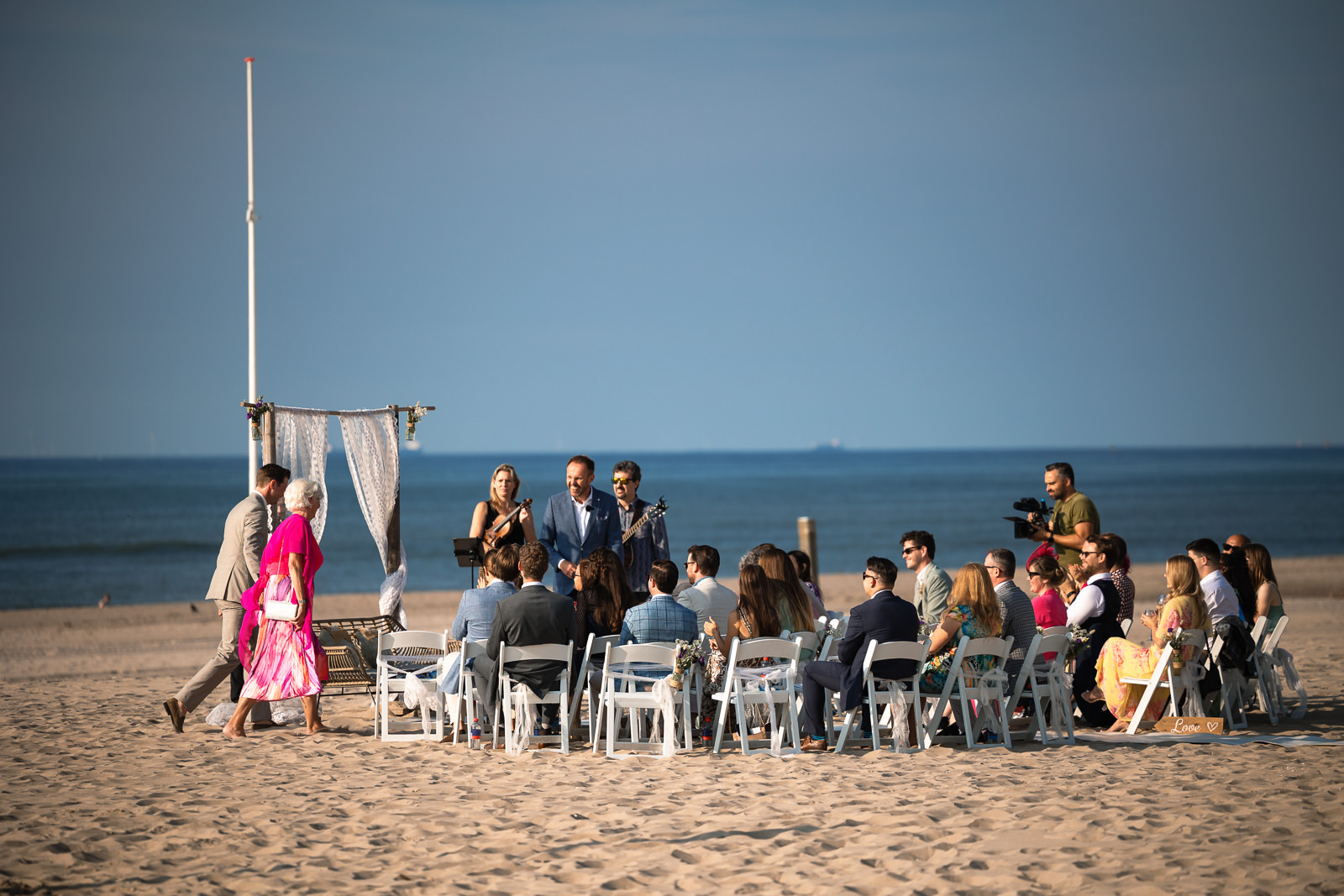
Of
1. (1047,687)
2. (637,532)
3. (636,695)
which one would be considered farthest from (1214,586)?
(636,695)

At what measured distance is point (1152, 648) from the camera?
6805 mm

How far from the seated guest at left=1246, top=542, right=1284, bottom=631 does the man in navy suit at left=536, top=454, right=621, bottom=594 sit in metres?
4.23

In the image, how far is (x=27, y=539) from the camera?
38875mm

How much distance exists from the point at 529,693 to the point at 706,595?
1.13 meters

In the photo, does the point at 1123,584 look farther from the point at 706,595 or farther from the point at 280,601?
the point at 280,601

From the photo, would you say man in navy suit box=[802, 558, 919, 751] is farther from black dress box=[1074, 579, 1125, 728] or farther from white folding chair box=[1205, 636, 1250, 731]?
white folding chair box=[1205, 636, 1250, 731]

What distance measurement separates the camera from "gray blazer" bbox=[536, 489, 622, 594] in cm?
729

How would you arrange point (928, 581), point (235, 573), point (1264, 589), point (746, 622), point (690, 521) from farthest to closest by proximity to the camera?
point (690, 521) → point (1264, 589) → point (928, 581) → point (235, 573) → point (746, 622)

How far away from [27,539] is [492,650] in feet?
126

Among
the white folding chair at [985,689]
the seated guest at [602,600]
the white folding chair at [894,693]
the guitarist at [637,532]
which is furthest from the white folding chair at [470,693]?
the white folding chair at [985,689]

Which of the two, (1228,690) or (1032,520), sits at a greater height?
(1032,520)

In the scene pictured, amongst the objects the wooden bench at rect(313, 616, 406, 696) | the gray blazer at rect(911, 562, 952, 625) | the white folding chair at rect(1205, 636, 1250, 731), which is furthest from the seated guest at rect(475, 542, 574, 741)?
the white folding chair at rect(1205, 636, 1250, 731)

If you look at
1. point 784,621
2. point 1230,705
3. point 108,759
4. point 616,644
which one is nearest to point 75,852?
point 108,759

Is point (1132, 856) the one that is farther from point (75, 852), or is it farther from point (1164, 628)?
point (75, 852)
